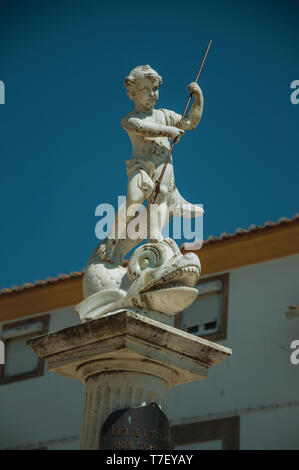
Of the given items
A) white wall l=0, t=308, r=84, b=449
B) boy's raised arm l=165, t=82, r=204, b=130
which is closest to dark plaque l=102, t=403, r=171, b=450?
boy's raised arm l=165, t=82, r=204, b=130

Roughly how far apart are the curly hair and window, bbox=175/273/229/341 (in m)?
10.4

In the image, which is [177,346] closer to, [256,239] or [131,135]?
[131,135]

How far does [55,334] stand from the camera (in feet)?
25.1

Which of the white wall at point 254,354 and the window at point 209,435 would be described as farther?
the white wall at point 254,354

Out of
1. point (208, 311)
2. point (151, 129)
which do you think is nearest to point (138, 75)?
point (151, 129)

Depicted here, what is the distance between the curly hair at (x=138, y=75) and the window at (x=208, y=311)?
34.0 feet

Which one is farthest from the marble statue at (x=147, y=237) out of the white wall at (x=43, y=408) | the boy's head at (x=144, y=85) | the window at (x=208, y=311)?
the white wall at (x=43, y=408)

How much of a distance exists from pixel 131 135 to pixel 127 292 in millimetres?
1660

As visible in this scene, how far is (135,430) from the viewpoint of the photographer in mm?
7250

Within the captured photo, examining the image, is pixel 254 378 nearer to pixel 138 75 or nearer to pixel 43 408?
pixel 43 408

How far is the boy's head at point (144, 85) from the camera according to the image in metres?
8.60

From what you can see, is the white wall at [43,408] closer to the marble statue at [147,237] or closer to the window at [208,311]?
the window at [208,311]

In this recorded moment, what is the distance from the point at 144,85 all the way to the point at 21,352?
539 inches
